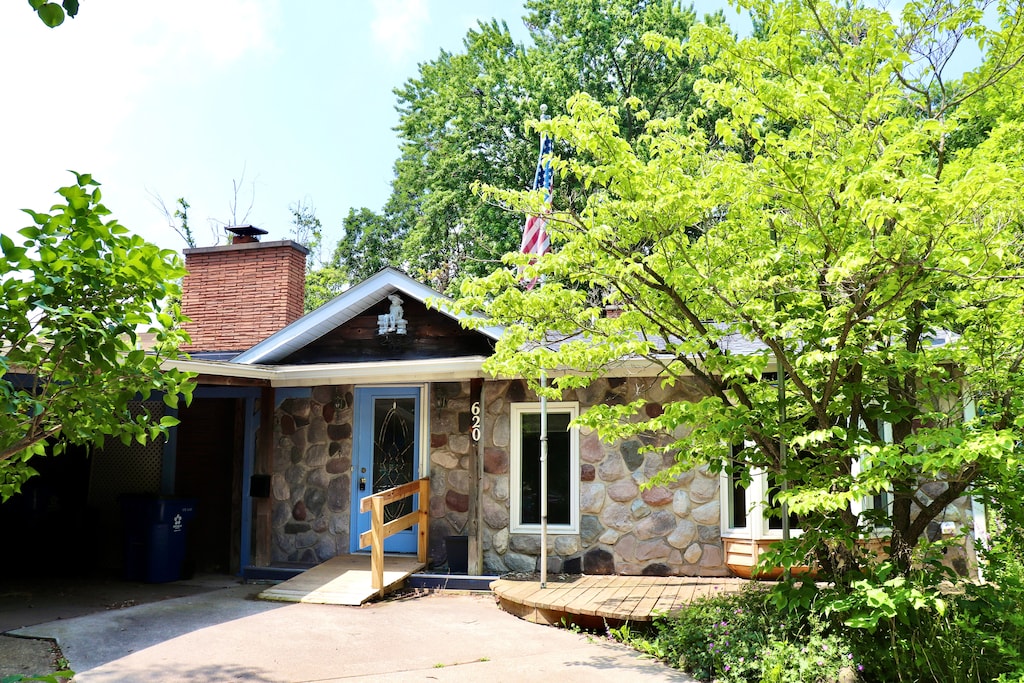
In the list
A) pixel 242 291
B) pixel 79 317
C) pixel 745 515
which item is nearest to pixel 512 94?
pixel 242 291

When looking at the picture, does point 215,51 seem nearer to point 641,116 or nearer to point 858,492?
point 641,116

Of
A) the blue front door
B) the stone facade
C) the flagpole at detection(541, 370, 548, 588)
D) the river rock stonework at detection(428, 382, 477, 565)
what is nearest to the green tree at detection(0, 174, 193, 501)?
the flagpole at detection(541, 370, 548, 588)

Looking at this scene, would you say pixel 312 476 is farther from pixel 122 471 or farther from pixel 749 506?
pixel 749 506

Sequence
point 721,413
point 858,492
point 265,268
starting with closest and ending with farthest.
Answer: point 858,492 < point 721,413 < point 265,268

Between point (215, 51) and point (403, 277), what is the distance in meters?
20.3

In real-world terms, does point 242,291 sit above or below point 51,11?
above

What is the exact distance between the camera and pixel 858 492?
4.69 metres

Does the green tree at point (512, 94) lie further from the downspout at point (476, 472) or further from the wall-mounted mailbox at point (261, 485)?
the downspout at point (476, 472)

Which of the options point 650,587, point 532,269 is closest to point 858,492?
Answer: point 532,269

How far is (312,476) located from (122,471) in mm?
2802

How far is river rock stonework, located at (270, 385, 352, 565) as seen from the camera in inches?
391

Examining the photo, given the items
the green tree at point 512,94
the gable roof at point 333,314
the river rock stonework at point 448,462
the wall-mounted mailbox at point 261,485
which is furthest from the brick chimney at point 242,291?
the green tree at point 512,94

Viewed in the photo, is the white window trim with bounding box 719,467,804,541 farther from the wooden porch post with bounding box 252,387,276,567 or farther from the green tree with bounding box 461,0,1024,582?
the wooden porch post with bounding box 252,387,276,567

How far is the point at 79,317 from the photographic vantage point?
247 cm
